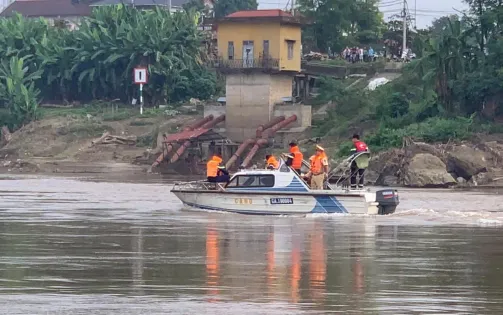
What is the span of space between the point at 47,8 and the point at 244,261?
110410 millimetres

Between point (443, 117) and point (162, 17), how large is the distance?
22910 millimetres

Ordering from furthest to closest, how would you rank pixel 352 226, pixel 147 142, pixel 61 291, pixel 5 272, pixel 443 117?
pixel 147 142 → pixel 443 117 → pixel 352 226 → pixel 5 272 → pixel 61 291

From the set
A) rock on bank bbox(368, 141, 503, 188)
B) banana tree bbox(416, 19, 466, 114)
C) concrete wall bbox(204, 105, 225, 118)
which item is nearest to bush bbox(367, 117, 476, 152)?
rock on bank bbox(368, 141, 503, 188)

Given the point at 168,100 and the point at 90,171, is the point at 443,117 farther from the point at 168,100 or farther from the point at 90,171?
the point at 168,100

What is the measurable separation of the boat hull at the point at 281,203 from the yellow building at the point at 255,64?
30.6 m

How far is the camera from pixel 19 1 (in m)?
134

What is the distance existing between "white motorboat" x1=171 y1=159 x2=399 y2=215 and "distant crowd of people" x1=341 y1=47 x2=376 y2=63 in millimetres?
41220

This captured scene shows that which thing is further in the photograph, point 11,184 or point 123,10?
point 123,10

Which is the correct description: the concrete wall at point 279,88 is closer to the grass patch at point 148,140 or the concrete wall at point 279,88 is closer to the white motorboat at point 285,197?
the grass patch at point 148,140

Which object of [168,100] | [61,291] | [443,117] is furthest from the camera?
[168,100]

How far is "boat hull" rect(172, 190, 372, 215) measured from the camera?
3072 cm

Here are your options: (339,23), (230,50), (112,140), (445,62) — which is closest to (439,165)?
(445,62)

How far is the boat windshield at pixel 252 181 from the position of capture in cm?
3123

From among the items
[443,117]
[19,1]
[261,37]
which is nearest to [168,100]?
[261,37]
